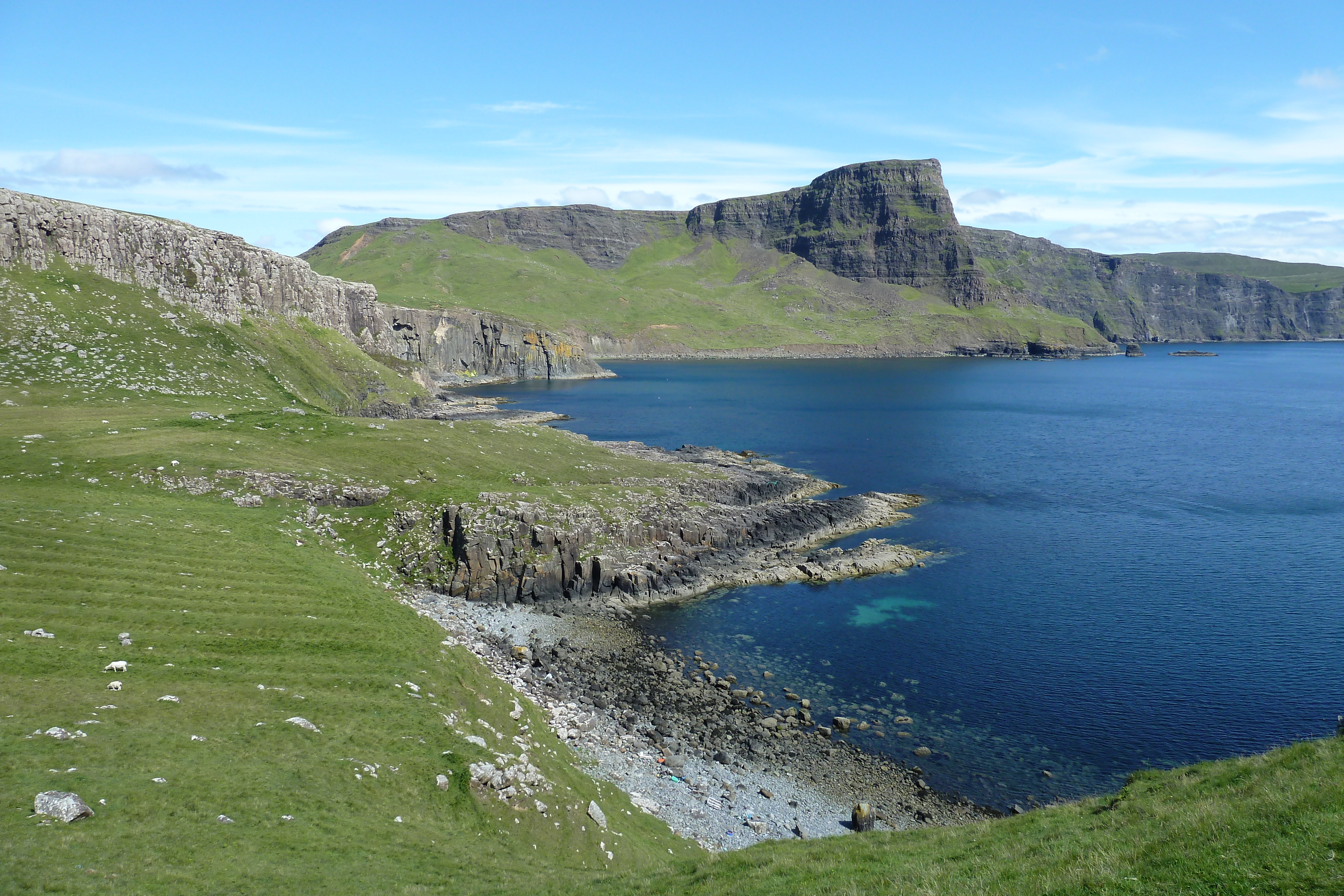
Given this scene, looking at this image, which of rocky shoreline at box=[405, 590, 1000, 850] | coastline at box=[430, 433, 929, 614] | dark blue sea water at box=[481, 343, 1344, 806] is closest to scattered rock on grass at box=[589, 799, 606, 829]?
rocky shoreline at box=[405, 590, 1000, 850]

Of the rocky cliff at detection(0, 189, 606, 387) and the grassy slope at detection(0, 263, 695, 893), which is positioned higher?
the rocky cliff at detection(0, 189, 606, 387)

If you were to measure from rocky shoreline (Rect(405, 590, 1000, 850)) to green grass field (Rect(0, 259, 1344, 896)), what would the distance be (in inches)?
132

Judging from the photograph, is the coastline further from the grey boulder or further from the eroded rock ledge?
the grey boulder

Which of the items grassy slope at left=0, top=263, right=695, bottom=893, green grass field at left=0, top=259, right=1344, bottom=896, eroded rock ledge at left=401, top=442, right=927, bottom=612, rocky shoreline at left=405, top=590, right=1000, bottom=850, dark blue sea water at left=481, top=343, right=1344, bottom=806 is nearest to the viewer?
green grass field at left=0, top=259, right=1344, bottom=896

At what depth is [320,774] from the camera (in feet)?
81.6

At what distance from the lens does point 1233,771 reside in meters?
22.6

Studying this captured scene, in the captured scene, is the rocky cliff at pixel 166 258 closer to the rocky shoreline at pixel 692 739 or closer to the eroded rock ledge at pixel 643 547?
the eroded rock ledge at pixel 643 547

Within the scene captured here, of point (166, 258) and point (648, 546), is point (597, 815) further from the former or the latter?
point (166, 258)

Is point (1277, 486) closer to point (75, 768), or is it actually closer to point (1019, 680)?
point (1019, 680)

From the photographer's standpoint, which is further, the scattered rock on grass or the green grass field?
the scattered rock on grass

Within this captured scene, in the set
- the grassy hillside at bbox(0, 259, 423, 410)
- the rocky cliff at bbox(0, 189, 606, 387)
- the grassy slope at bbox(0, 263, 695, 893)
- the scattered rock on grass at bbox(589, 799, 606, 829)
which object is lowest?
the scattered rock on grass at bbox(589, 799, 606, 829)

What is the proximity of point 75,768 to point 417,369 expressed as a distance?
6261 inches

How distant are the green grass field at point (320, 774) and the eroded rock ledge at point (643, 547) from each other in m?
6.49

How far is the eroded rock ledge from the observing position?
193ft
